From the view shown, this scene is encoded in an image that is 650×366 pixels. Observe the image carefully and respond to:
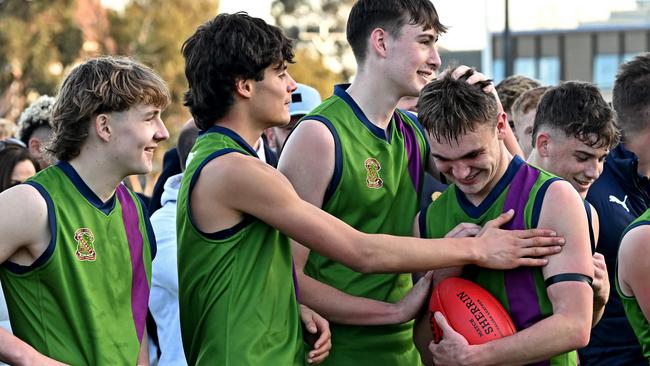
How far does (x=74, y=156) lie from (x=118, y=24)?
37885 millimetres

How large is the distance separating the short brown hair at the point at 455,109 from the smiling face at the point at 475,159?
0.10 ft

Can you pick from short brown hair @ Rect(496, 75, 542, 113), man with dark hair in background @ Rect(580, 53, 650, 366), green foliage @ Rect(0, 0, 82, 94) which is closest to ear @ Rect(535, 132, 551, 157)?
man with dark hair in background @ Rect(580, 53, 650, 366)

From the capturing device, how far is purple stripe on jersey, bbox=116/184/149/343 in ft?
14.5

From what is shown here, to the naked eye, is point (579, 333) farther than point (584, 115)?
No

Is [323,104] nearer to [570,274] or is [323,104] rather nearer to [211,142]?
[211,142]

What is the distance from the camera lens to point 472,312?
418cm

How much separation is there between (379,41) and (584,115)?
1.03 metres

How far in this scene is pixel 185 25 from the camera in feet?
137

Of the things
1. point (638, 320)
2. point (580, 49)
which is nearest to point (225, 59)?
point (638, 320)

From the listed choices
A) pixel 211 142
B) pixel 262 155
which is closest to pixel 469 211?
pixel 211 142

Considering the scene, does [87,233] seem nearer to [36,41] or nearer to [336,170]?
[336,170]

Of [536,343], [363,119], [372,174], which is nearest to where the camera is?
[536,343]

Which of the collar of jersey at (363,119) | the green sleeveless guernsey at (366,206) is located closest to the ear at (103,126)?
the green sleeveless guernsey at (366,206)

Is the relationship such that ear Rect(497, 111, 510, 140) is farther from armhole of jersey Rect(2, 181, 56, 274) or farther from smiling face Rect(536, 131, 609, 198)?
armhole of jersey Rect(2, 181, 56, 274)
